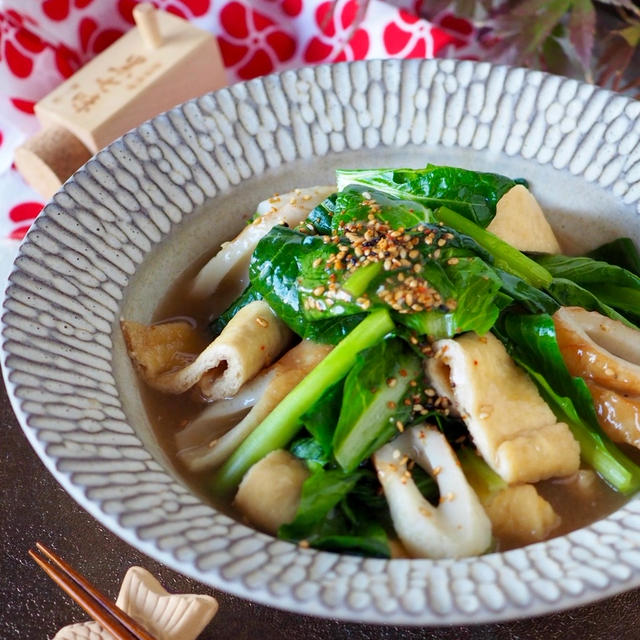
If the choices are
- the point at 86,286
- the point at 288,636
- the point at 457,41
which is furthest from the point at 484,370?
the point at 457,41

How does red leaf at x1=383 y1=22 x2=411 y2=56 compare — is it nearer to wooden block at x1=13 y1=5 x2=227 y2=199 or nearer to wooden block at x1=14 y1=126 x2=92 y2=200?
wooden block at x1=13 y1=5 x2=227 y2=199

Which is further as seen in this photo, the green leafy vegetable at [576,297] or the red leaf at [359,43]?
the red leaf at [359,43]

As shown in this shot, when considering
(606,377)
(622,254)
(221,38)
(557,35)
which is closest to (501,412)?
(606,377)

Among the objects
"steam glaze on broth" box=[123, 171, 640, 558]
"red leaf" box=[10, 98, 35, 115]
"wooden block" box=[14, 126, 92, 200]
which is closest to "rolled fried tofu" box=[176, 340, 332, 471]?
"steam glaze on broth" box=[123, 171, 640, 558]

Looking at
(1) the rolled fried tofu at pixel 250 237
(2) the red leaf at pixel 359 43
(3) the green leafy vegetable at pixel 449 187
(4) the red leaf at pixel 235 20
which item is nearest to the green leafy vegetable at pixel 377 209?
(3) the green leafy vegetable at pixel 449 187

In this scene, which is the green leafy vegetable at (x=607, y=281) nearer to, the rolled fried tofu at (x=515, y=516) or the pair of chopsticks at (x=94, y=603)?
the rolled fried tofu at (x=515, y=516)

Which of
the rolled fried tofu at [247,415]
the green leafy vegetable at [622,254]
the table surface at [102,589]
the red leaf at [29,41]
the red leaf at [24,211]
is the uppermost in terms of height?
the red leaf at [29,41]
